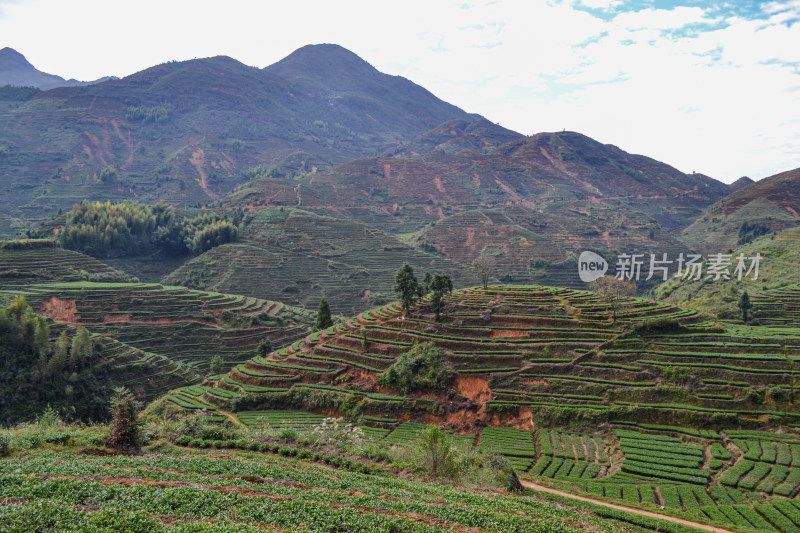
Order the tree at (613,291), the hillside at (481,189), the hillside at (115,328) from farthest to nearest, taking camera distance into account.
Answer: the hillside at (481,189), the tree at (613,291), the hillside at (115,328)

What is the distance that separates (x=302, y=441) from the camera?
32.1m

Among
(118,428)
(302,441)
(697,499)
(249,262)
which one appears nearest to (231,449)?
(302,441)

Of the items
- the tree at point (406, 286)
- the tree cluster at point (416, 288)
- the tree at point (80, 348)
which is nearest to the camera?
the tree at point (80, 348)

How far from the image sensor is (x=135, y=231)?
99938mm

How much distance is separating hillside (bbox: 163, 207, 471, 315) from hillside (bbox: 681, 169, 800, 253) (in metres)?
72.7

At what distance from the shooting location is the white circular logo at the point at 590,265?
106 metres

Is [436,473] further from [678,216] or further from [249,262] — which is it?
[678,216]

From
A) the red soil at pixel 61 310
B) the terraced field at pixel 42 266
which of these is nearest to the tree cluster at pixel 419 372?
the red soil at pixel 61 310

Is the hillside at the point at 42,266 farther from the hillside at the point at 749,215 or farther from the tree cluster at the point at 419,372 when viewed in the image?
the hillside at the point at 749,215

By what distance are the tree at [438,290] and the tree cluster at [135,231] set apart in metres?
66.5

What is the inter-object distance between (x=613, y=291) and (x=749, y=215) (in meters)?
107

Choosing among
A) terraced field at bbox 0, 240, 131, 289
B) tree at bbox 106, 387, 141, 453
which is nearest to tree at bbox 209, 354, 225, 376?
terraced field at bbox 0, 240, 131, 289

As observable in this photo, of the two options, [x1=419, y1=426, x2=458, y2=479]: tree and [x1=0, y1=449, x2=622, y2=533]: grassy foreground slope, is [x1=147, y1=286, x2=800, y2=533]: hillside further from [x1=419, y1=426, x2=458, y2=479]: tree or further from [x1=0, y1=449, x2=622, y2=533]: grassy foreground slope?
[x1=0, y1=449, x2=622, y2=533]: grassy foreground slope

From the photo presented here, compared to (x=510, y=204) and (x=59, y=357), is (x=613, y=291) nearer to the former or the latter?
(x=59, y=357)
